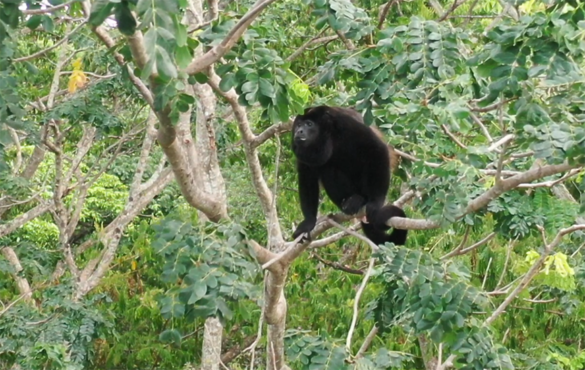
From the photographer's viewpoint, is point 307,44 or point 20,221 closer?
point 307,44

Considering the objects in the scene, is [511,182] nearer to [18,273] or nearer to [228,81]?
[228,81]

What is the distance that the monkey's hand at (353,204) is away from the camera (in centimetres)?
479

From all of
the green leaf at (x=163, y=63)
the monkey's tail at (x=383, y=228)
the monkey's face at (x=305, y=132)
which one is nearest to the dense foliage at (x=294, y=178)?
the green leaf at (x=163, y=63)

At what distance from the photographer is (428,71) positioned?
11.3ft

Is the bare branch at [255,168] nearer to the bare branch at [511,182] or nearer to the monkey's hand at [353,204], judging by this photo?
the monkey's hand at [353,204]

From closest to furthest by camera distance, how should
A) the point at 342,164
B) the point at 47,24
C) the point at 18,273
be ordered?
the point at 47,24, the point at 342,164, the point at 18,273

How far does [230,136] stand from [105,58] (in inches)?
52.9

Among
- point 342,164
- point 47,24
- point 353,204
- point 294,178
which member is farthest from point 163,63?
point 294,178

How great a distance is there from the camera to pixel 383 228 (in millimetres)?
4520

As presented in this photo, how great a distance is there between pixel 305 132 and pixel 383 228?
2.59ft

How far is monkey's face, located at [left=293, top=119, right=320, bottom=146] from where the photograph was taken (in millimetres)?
4914

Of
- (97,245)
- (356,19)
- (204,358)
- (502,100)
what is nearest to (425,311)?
(502,100)

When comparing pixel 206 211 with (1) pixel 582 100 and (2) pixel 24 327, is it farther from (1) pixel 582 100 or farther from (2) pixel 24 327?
(2) pixel 24 327

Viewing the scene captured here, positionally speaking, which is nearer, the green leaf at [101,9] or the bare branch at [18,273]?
the green leaf at [101,9]
